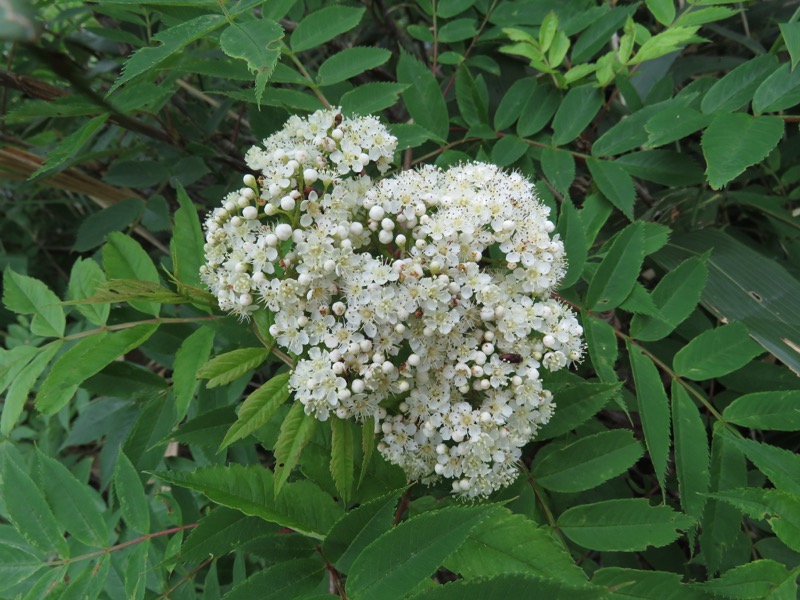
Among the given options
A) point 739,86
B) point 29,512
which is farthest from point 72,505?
point 739,86

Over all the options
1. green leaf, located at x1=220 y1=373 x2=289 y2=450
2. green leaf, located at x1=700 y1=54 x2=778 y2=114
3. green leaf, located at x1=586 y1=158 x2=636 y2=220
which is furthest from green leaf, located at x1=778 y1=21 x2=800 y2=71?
green leaf, located at x1=220 y1=373 x2=289 y2=450

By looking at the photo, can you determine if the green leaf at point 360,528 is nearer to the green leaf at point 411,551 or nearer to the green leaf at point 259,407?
the green leaf at point 411,551

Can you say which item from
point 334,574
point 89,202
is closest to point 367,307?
point 334,574

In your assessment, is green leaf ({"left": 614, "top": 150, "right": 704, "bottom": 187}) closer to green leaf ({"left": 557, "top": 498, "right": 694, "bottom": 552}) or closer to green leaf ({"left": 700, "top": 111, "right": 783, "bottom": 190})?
green leaf ({"left": 700, "top": 111, "right": 783, "bottom": 190})

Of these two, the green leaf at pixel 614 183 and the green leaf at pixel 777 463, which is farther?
the green leaf at pixel 614 183

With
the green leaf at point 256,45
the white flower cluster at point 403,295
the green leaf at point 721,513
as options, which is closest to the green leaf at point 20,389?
the white flower cluster at point 403,295

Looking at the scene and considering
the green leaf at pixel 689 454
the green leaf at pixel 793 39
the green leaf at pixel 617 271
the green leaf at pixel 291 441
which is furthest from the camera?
the green leaf at pixel 617 271
